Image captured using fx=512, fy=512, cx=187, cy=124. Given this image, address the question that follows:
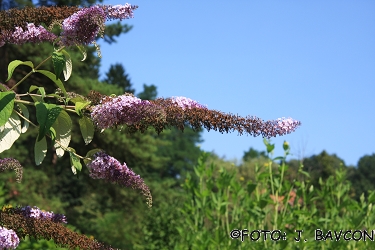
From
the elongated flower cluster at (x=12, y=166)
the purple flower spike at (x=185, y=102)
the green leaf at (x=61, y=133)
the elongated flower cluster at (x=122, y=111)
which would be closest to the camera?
the elongated flower cluster at (x=122, y=111)

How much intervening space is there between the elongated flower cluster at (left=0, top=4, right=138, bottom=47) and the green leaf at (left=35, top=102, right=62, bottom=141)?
259 mm

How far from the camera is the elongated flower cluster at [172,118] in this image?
1.65 m

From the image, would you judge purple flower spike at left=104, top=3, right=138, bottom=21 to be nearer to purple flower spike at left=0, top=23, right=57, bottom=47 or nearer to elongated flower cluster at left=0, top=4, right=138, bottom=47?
elongated flower cluster at left=0, top=4, right=138, bottom=47

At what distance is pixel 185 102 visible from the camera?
1775 millimetres

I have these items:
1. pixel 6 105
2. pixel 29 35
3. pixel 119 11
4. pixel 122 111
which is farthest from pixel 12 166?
pixel 119 11

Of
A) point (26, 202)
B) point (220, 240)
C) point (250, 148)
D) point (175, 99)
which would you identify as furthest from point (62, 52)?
point (250, 148)

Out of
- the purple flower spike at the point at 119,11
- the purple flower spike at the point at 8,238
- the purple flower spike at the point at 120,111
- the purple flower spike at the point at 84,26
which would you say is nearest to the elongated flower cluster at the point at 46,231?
the purple flower spike at the point at 8,238

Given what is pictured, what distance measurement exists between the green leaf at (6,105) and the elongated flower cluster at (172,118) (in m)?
0.27

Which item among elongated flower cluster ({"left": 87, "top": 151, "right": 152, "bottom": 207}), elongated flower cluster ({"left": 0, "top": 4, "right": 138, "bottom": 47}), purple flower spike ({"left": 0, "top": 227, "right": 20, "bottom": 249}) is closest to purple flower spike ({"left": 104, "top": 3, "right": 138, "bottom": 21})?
elongated flower cluster ({"left": 0, "top": 4, "right": 138, "bottom": 47})

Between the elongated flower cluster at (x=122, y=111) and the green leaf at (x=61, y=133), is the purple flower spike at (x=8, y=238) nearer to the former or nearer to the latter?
the green leaf at (x=61, y=133)

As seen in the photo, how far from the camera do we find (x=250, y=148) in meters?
58.9

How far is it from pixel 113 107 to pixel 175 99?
0.24 meters

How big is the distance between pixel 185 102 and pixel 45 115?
0.47 m

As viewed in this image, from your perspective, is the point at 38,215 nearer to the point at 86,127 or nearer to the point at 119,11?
the point at 86,127
